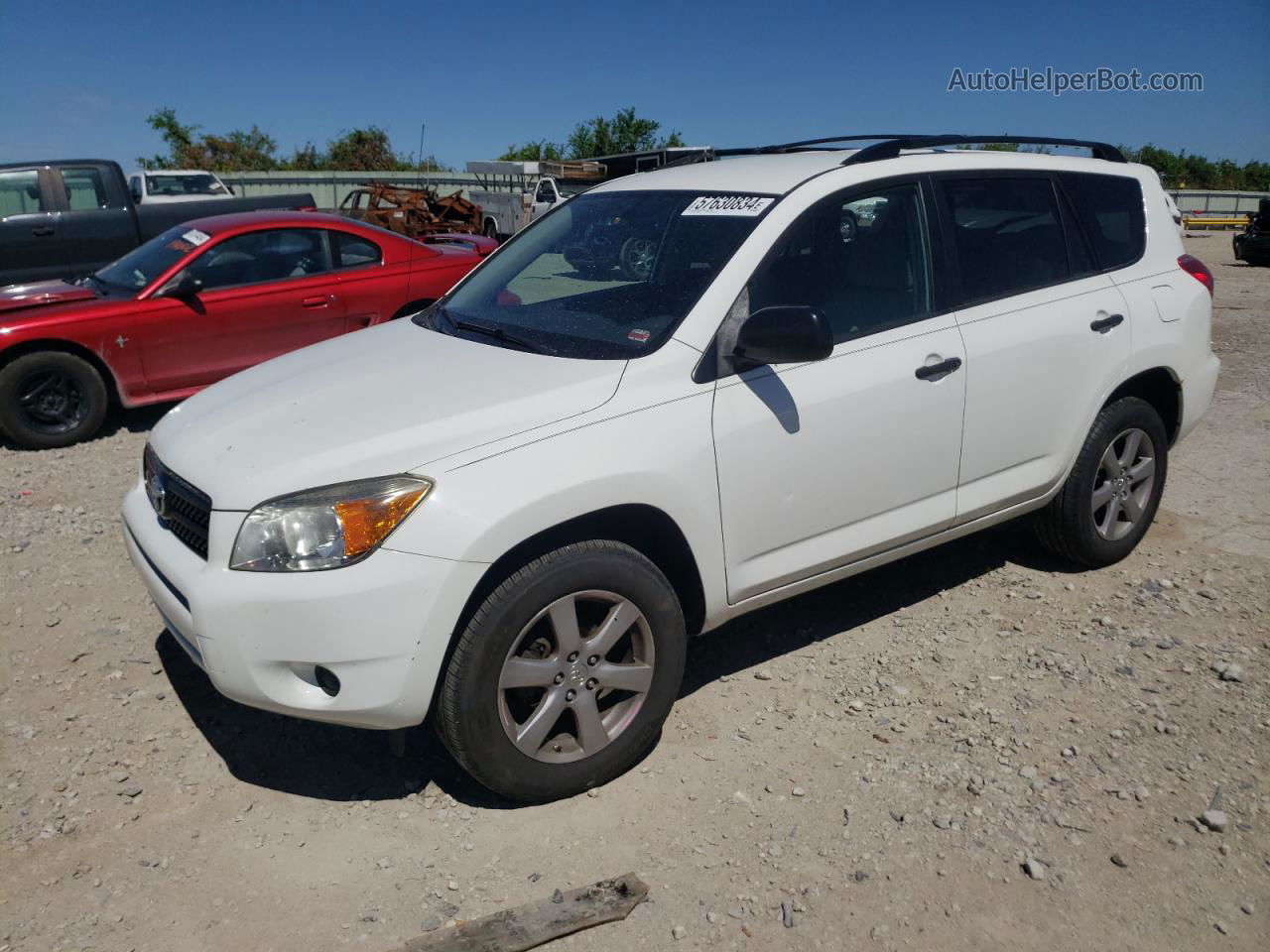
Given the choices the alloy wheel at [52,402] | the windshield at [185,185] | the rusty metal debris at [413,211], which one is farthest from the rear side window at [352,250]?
the windshield at [185,185]

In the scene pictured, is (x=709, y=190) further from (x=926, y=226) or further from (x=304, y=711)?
(x=304, y=711)

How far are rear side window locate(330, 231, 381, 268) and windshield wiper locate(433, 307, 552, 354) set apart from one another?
13.5 ft

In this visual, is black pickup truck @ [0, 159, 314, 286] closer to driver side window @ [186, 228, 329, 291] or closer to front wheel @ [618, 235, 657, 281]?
driver side window @ [186, 228, 329, 291]

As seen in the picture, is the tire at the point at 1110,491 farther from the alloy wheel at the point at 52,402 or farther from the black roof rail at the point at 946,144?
the alloy wheel at the point at 52,402

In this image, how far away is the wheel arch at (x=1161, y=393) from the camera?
450 cm

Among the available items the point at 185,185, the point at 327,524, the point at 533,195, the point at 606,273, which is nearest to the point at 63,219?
the point at 606,273

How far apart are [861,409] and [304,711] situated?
200 cm

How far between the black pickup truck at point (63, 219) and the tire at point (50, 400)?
366 centimetres

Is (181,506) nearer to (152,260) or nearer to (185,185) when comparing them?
(152,260)

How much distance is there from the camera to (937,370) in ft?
12.1

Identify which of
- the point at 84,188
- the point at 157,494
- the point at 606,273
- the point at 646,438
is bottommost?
the point at 157,494

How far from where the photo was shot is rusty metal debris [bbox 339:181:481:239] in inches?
843

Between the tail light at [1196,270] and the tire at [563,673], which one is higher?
the tail light at [1196,270]

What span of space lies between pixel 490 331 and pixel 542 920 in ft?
6.53
